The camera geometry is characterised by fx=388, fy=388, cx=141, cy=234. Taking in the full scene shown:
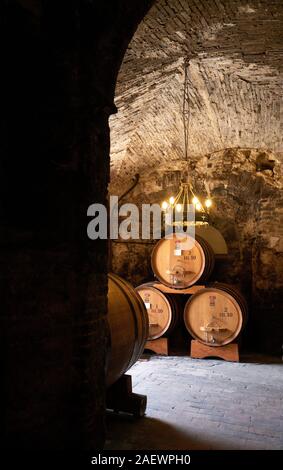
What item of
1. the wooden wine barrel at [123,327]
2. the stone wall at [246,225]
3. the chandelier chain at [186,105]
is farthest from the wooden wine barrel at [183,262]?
the wooden wine barrel at [123,327]

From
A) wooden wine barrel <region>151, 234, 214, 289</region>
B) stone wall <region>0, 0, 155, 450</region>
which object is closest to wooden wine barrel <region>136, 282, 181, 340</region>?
wooden wine barrel <region>151, 234, 214, 289</region>

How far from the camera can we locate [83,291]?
7.63ft

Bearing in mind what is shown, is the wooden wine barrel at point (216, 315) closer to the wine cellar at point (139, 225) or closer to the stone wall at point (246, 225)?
the wine cellar at point (139, 225)

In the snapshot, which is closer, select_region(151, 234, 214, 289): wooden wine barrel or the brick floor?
the brick floor

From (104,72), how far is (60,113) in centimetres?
49

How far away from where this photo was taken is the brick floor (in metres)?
2.98

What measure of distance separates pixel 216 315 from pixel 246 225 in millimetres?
2001

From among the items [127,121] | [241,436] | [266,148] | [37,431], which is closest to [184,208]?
[127,121]

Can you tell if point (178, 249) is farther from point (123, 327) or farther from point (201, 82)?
point (123, 327)

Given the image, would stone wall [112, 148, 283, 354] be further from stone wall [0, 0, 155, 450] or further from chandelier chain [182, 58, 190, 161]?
stone wall [0, 0, 155, 450]

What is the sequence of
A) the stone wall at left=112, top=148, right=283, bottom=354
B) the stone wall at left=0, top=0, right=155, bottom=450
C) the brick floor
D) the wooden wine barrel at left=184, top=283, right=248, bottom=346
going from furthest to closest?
1. the stone wall at left=112, top=148, right=283, bottom=354
2. the wooden wine barrel at left=184, top=283, right=248, bottom=346
3. the brick floor
4. the stone wall at left=0, top=0, right=155, bottom=450

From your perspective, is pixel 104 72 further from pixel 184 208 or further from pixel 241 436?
pixel 184 208

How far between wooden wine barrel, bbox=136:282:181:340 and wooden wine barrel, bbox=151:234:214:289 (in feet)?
0.89
